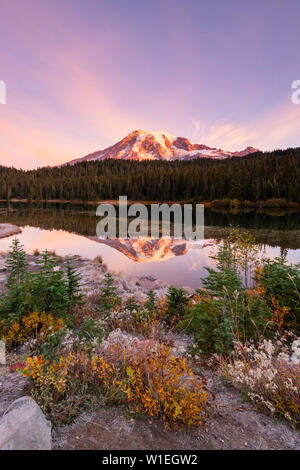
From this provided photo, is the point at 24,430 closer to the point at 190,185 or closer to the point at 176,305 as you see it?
the point at 176,305

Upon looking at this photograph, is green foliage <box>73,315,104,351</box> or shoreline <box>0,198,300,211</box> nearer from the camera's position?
green foliage <box>73,315,104,351</box>

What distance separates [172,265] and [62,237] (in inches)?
759

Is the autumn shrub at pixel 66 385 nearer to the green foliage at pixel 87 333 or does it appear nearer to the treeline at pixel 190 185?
the green foliage at pixel 87 333

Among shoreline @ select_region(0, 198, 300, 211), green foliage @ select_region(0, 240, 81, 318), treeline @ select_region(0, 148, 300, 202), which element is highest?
treeline @ select_region(0, 148, 300, 202)

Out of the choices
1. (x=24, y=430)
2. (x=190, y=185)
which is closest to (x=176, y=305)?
(x=24, y=430)

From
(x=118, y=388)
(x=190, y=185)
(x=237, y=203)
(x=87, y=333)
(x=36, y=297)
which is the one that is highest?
(x=190, y=185)

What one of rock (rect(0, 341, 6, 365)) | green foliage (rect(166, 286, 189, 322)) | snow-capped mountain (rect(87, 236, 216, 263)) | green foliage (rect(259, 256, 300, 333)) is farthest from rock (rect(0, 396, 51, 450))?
snow-capped mountain (rect(87, 236, 216, 263))

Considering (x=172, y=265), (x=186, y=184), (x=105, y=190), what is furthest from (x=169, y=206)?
(x=172, y=265)

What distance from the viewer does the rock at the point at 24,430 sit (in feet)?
8.02

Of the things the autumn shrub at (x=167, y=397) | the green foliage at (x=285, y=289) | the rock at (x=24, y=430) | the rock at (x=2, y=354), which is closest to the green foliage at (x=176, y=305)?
the green foliage at (x=285, y=289)

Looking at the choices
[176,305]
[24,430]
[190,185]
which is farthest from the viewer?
[190,185]

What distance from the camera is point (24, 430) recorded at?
8.38 feet

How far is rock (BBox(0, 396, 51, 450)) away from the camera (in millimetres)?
2445

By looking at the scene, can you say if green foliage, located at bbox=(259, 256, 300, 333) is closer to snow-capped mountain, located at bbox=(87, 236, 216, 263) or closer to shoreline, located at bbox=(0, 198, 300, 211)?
snow-capped mountain, located at bbox=(87, 236, 216, 263)
